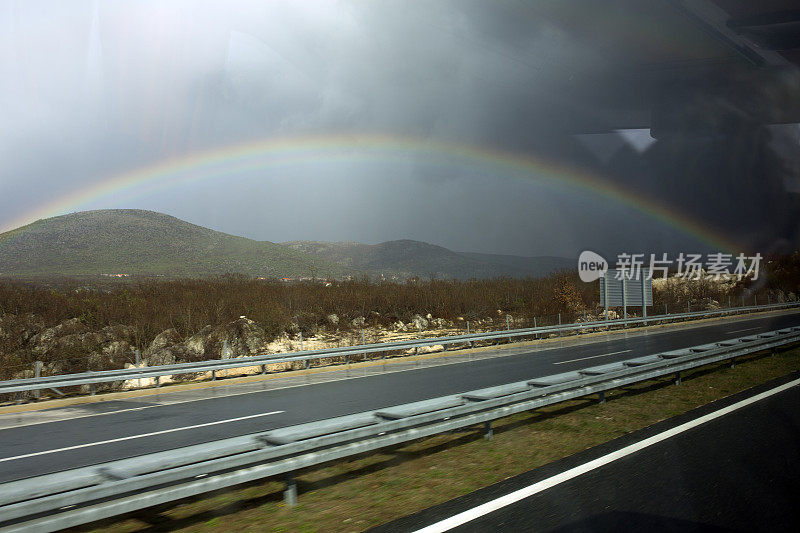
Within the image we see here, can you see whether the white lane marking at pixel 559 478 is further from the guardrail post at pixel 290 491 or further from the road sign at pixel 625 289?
the road sign at pixel 625 289

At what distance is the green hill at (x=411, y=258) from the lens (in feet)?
474

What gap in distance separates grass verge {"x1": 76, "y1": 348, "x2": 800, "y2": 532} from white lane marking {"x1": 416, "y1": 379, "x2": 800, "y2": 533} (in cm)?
49

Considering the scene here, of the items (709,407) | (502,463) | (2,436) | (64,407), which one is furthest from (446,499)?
(64,407)

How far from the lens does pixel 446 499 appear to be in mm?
5852

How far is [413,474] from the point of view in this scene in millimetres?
6891

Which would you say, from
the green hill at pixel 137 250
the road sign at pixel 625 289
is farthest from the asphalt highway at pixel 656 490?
the green hill at pixel 137 250

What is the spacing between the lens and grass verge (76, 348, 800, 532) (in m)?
5.52

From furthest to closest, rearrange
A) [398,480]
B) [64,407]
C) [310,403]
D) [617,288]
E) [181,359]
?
[617,288] → [181,359] → [64,407] → [310,403] → [398,480]

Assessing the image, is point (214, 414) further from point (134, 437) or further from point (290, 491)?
point (290, 491)

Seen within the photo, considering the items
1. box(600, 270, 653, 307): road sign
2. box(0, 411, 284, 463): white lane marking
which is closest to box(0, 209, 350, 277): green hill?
box(600, 270, 653, 307): road sign

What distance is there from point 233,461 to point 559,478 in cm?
333

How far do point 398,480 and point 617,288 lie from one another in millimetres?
33320

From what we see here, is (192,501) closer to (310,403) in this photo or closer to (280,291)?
(310,403)

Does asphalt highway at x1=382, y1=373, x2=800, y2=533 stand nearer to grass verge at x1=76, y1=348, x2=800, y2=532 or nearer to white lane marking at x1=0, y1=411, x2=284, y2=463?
grass verge at x1=76, y1=348, x2=800, y2=532
